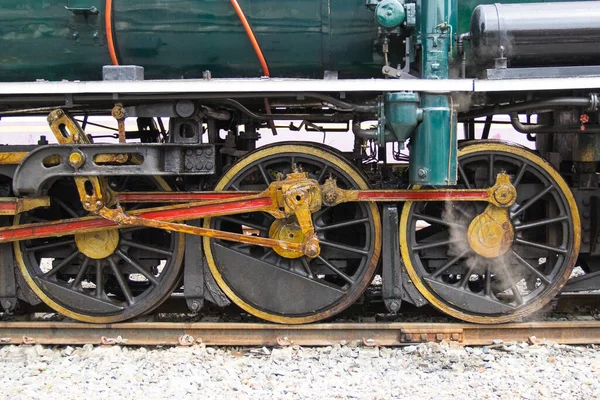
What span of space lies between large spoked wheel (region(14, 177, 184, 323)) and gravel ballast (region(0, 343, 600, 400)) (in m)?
0.32

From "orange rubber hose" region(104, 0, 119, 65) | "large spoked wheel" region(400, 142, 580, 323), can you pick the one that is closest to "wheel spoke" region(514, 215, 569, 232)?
"large spoked wheel" region(400, 142, 580, 323)

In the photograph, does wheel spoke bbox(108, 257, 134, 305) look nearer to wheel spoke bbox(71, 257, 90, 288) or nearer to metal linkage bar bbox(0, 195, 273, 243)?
wheel spoke bbox(71, 257, 90, 288)

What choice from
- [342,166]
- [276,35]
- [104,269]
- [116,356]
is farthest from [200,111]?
[116,356]

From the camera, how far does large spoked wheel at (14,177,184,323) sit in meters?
4.53

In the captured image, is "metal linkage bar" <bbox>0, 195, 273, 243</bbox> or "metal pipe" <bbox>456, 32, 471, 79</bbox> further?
"metal linkage bar" <bbox>0, 195, 273, 243</bbox>

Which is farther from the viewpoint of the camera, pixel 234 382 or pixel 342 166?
pixel 342 166

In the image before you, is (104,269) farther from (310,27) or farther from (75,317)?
(310,27)

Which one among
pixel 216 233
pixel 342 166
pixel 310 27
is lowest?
pixel 216 233

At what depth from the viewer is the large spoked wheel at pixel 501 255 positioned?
436 centimetres

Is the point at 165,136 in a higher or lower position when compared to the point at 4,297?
higher

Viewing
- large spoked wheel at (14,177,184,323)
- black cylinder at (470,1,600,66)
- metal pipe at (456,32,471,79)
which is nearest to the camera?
black cylinder at (470,1,600,66)

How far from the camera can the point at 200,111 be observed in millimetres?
4254

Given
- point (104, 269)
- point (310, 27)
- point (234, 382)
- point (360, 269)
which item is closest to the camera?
point (234, 382)

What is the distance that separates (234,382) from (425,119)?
2.01 m
